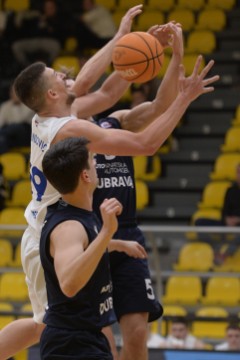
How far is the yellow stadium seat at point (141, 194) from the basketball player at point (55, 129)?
6.47 m

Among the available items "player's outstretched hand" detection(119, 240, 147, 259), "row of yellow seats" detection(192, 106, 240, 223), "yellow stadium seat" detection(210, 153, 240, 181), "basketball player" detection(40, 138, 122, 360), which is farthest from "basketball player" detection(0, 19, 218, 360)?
"yellow stadium seat" detection(210, 153, 240, 181)

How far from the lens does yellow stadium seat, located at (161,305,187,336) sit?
9406mm

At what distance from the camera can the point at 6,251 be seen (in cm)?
1008

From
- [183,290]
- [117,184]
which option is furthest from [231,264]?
[117,184]

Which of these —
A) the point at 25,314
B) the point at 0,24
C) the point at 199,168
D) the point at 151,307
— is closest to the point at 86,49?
the point at 0,24

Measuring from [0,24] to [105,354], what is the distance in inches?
440

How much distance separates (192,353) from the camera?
28.2 ft

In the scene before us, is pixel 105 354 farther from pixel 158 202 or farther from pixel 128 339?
pixel 158 202

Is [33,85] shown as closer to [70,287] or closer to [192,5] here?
[70,287]

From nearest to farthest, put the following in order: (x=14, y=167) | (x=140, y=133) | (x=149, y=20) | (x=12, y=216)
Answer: (x=140, y=133), (x=12, y=216), (x=14, y=167), (x=149, y=20)

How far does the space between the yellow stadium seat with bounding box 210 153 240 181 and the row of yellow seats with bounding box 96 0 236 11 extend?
3.28 metres

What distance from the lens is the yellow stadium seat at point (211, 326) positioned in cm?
930

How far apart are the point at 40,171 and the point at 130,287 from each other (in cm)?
93

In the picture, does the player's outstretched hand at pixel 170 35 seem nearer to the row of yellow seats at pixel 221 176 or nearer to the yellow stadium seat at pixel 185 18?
the row of yellow seats at pixel 221 176
